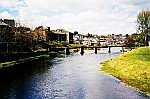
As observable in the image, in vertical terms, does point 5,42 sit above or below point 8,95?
above

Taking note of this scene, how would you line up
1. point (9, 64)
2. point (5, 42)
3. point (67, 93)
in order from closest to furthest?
point (67, 93) < point (9, 64) < point (5, 42)

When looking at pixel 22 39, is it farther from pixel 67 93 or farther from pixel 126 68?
pixel 67 93

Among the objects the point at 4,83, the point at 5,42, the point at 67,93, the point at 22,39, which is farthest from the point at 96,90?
the point at 22,39

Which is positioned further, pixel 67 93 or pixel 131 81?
pixel 131 81

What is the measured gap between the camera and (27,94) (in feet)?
148

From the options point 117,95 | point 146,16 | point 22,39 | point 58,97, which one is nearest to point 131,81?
point 117,95

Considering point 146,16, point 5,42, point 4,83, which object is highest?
point 146,16

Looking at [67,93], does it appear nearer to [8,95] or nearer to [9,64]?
[8,95]

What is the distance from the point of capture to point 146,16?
16400 cm

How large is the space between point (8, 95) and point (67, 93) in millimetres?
9377

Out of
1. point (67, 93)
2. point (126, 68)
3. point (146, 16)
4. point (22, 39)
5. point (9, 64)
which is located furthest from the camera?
point (146, 16)

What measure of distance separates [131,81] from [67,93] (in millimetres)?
16358

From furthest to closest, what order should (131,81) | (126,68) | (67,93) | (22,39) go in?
(22,39), (126,68), (131,81), (67,93)

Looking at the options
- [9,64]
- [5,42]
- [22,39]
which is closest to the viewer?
[9,64]
